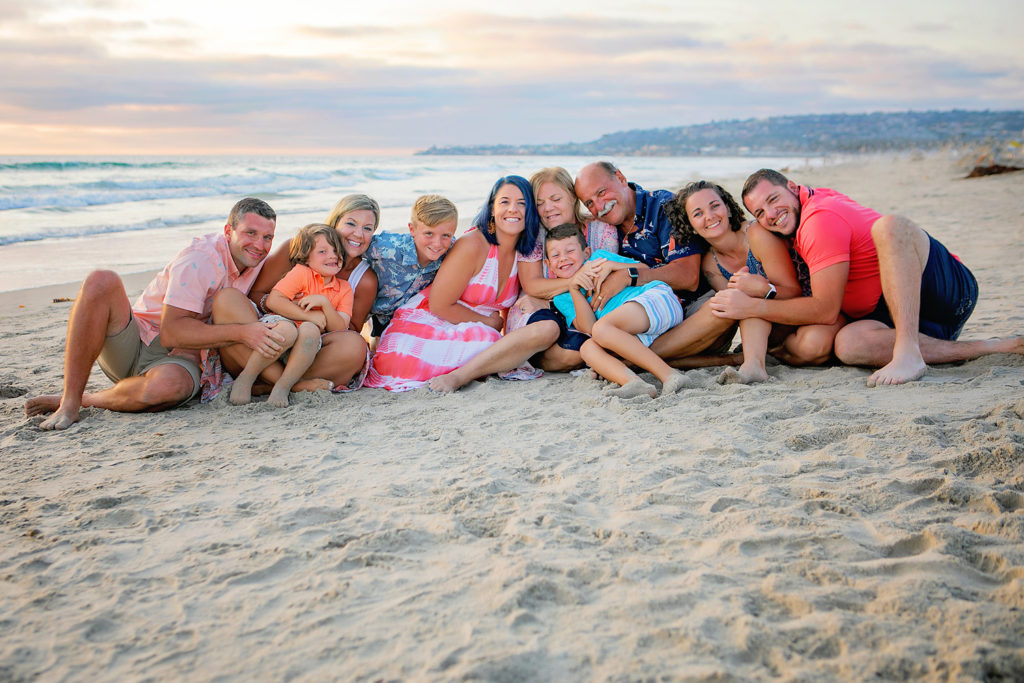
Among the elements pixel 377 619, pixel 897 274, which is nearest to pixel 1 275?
pixel 377 619

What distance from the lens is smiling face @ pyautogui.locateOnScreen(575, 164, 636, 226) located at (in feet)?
13.4

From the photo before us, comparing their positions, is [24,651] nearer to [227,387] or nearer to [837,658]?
[837,658]

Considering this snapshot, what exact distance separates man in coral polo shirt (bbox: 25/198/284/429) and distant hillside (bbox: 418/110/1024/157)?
6758 cm

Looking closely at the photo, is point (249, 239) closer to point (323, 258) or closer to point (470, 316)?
point (323, 258)

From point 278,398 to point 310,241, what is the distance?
2.74 ft

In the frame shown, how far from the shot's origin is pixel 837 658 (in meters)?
1.54

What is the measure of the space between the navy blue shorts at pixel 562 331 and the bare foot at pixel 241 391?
1.58 m

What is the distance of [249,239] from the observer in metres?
3.63

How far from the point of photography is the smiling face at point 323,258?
368 centimetres

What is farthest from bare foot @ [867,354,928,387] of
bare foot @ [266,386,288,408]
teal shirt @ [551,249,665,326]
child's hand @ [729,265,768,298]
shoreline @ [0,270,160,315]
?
shoreline @ [0,270,160,315]

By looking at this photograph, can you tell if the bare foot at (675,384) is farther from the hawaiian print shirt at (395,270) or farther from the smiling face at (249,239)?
the smiling face at (249,239)

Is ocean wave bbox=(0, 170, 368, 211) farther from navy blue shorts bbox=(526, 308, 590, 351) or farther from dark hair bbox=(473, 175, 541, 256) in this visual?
navy blue shorts bbox=(526, 308, 590, 351)

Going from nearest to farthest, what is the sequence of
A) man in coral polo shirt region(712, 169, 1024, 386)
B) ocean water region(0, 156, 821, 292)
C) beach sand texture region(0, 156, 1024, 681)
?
beach sand texture region(0, 156, 1024, 681) < man in coral polo shirt region(712, 169, 1024, 386) < ocean water region(0, 156, 821, 292)

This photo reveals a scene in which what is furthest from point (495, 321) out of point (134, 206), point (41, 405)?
point (134, 206)
